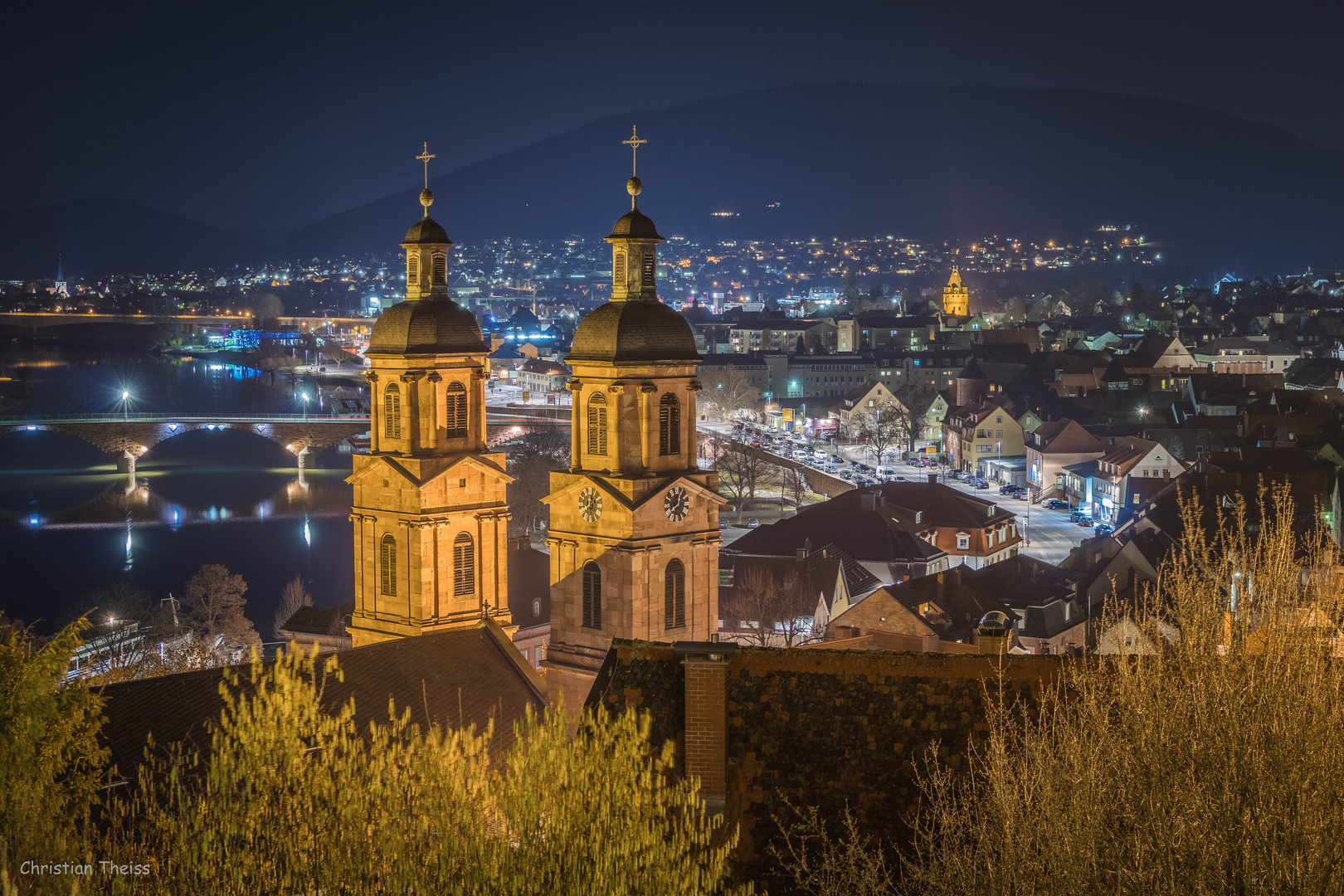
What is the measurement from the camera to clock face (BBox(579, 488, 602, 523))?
2881 centimetres

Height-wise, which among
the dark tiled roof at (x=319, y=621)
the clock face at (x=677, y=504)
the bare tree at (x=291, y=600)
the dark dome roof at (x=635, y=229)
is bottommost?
the bare tree at (x=291, y=600)

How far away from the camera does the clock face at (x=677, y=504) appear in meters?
28.8

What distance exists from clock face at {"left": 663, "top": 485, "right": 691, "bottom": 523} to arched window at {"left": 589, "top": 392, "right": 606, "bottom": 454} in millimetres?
1365

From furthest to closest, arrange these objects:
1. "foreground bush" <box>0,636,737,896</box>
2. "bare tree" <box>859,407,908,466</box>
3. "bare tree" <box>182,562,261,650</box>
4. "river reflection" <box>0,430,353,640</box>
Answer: "bare tree" <box>859,407,908,466</box> → "river reflection" <box>0,430,353,640</box> → "bare tree" <box>182,562,261,650</box> → "foreground bush" <box>0,636,737,896</box>

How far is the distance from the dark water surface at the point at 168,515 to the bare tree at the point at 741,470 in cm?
2016

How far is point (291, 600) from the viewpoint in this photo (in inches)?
2489

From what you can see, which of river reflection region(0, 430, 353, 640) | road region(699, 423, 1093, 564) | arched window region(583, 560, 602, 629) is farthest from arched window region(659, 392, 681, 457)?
road region(699, 423, 1093, 564)

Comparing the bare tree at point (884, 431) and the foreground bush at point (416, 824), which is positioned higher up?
the bare tree at point (884, 431)

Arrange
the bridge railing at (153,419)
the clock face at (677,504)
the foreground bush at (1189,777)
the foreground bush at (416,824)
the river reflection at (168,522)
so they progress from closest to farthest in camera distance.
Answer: the foreground bush at (1189,777) → the foreground bush at (416,824) → the clock face at (677,504) → the river reflection at (168,522) → the bridge railing at (153,419)

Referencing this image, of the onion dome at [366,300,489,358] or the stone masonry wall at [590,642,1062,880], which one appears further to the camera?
the onion dome at [366,300,489,358]

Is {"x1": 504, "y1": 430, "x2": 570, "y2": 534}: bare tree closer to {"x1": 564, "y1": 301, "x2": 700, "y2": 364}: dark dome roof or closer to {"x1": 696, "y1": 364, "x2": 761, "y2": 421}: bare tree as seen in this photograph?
{"x1": 696, "y1": 364, "x2": 761, "y2": 421}: bare tree

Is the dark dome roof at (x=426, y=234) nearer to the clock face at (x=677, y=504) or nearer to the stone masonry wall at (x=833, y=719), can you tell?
the clock face at (x=677, y=504)

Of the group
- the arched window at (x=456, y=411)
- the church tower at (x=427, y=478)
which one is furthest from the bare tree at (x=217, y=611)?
the arched window at (x=456, y=411)

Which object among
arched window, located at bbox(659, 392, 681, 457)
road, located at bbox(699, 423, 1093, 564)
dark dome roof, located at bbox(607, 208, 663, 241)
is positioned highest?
dark dome roof, located at bbox(607, 208, 663, 241)
